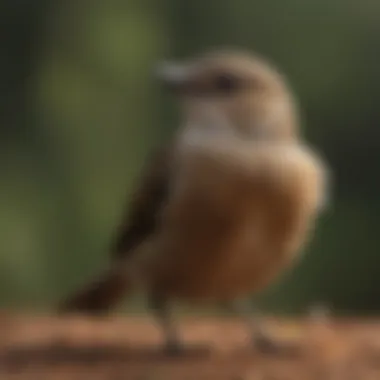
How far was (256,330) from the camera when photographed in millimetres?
907

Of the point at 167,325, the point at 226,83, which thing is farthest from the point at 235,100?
the point at 167,325

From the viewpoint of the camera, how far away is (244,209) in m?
0.81

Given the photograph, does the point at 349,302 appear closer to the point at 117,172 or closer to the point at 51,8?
the point at 117,172

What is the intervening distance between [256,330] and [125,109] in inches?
10.0

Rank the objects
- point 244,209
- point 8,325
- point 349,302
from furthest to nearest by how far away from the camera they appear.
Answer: point 349,302, point 8,325, point 244,209

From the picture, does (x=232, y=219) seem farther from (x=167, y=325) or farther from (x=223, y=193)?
(x=167, y=325)

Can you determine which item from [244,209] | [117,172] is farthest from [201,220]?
[117,172]

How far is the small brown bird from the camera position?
813mm

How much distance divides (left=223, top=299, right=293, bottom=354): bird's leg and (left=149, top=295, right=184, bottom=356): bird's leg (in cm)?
6

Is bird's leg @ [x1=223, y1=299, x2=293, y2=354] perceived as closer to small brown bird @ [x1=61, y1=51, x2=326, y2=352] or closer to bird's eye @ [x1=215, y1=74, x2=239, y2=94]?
small brown bird @ [x1=61, y1=51, x2=326, y2=352]

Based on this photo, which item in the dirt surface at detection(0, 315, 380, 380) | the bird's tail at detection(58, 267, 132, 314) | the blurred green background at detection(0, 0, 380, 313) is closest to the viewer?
the dirt surface at detection(0, 315, 380, 380)

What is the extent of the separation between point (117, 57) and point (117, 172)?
108 millimetres

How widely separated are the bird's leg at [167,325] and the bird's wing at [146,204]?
45 mm

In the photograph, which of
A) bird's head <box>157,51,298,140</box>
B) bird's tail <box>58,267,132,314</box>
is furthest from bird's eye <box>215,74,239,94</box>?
bird's tail <box>58,267,132,314</box>
